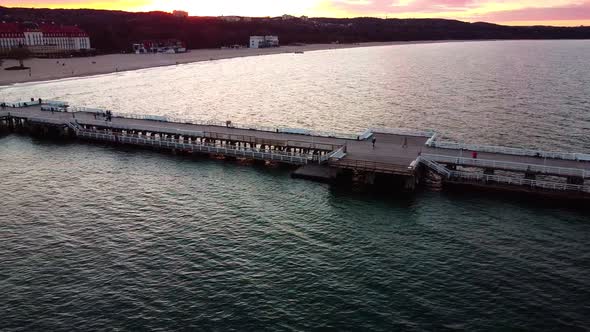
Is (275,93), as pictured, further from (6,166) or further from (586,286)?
(586,286)

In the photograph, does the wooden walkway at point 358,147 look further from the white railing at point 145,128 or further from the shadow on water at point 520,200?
the shadow on water at point 520,200

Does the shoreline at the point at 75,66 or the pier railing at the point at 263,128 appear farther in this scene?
the shoreline at the point at 75,66

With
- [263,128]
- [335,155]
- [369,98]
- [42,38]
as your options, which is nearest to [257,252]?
[335,155]

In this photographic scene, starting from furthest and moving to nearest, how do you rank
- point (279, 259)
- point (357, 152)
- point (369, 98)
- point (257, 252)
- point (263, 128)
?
1. point (369, 98)
2. point (263, 128)
3. point (357, 152)
4. point (257, 252)
5. point (279, 259)

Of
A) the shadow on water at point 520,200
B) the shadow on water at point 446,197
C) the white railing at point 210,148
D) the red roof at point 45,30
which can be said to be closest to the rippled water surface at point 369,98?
the white railing at point 210,148

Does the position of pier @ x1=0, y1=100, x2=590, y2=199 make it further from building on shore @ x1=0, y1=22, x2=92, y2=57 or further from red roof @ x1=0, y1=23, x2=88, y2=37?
red roof @ x1=0, y1=23, x2=88, y2=37

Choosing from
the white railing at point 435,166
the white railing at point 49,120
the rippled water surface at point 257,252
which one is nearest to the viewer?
the rippled water surface at point 257,252

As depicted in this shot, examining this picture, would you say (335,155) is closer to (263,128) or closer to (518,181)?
(263,128)

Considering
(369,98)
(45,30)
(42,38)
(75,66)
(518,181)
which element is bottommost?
(518,181)
